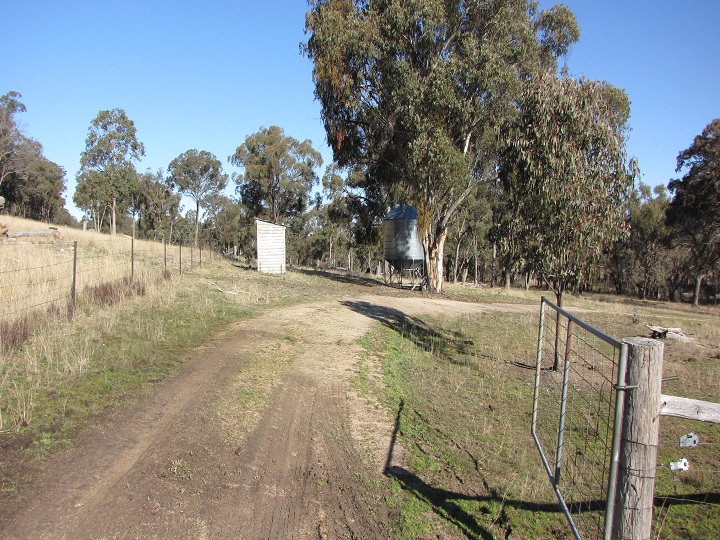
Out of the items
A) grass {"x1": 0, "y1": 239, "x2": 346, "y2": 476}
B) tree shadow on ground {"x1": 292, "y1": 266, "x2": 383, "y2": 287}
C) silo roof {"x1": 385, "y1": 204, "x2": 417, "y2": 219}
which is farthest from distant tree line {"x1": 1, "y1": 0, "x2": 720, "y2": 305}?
grass {"x1": 0, "y1": 239, "x2": 346, "y2": 476}

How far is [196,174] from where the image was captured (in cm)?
6488

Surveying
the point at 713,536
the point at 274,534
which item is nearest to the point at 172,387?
the point at 274,534

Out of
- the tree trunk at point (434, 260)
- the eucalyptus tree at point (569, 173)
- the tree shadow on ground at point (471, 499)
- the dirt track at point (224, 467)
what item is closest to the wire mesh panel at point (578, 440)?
the tree shadow on ground at point (471, 499)

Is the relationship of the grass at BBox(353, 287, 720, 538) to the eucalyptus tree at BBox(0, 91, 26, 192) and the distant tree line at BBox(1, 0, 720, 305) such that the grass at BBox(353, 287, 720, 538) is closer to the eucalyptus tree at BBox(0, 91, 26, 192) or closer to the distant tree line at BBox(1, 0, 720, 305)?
the distant tree line at BBox(1, 0, 720, 305)

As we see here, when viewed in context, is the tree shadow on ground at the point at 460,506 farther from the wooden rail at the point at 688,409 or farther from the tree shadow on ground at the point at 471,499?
the wooden rail at the point at 688,409

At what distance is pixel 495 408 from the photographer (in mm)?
8398

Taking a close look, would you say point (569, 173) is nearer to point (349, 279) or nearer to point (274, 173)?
point (349, 279)

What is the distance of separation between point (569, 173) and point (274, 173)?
42.3 m

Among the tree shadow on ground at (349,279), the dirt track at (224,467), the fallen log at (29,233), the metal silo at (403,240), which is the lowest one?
the dirt track at (224,467)

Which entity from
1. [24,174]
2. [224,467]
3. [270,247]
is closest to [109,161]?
[24,174]

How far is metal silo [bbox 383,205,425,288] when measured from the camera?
1107 inches

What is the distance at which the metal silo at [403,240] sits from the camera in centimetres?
2812

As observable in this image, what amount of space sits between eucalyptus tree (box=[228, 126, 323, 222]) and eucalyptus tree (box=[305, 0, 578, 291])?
2689 cm

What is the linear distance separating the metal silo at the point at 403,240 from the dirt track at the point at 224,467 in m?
20.1
